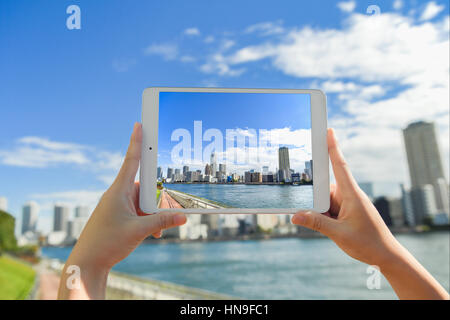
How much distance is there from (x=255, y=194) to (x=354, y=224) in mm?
428

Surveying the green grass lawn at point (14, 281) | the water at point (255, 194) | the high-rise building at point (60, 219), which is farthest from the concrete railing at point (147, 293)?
the high-rise building at point (60, 219)

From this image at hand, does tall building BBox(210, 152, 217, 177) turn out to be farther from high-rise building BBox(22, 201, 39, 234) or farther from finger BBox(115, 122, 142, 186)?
high-rise building BBox(22, 201, 39, 234)

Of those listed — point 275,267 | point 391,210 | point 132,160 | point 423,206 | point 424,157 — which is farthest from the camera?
point 424,157

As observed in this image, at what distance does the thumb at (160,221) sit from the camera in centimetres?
119

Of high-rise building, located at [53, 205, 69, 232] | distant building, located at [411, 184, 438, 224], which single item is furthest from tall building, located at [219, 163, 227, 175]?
distant building, located at [411, 184, 438, 224]

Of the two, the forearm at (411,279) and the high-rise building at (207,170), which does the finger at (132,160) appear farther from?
the forearm at (411,279)

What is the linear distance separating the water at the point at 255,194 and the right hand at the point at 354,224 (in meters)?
0.08

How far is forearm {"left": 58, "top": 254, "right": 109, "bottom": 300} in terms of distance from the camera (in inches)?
36.6

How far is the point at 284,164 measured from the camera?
1456 millimetres

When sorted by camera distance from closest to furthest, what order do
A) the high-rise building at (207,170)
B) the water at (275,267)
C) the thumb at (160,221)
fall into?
the thumb at (160,221), the high-rise building at (207,170), the water at (275,267)

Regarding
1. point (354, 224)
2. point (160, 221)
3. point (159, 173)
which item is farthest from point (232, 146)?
point (354, 224)

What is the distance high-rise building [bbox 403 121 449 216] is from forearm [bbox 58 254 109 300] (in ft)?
229

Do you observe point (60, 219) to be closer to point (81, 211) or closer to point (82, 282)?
point (81, 211)

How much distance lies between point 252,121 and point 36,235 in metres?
43.7
